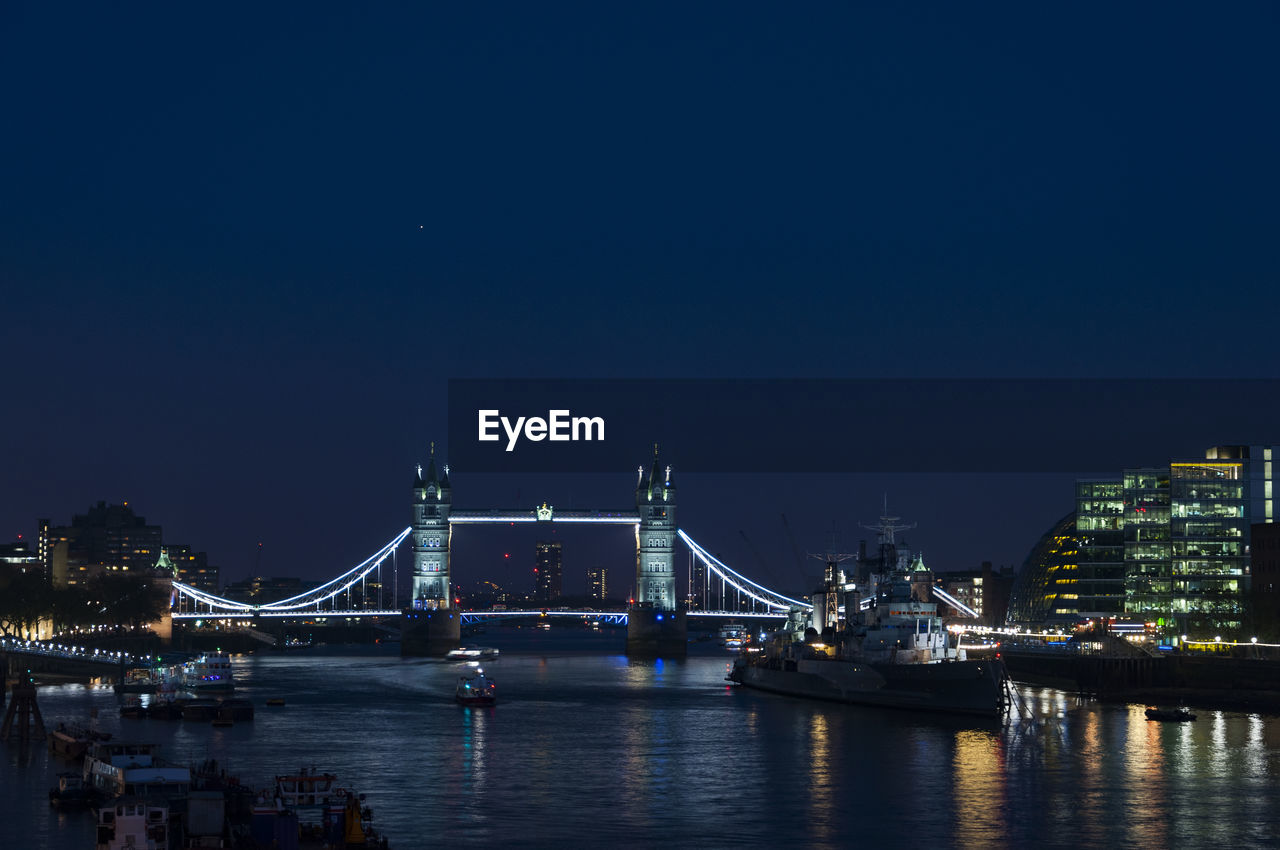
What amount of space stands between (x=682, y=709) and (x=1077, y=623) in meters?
53.6

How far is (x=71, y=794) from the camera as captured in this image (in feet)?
149

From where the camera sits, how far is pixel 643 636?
160375 millimetres

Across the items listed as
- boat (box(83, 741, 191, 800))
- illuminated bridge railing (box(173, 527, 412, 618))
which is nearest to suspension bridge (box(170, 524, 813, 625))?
illuminated bridge railing (box(173, 527, 412, 618))

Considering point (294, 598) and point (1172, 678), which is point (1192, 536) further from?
point (294, 598)

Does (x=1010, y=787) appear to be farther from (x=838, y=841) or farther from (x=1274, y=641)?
(x=1274, y=641)

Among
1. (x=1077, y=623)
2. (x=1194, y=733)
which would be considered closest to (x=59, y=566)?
(x=1077, y=623)

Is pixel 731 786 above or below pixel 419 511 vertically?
below

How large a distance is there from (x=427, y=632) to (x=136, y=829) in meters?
125

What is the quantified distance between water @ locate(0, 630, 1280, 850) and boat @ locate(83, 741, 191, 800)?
58.0 inches

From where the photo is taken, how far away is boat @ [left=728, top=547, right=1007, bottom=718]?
242 feet

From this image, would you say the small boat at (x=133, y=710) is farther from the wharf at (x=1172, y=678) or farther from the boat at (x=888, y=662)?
the wharf at (x=1172, y=678)

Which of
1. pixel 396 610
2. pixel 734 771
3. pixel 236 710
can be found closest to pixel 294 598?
pixel 396 610

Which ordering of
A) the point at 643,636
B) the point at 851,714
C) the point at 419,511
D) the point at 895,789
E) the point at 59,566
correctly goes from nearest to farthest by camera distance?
1. the point at 895,789
2. the point at 851,714
3. the point at 643,636
4. the point at 419,511
5. the point at 59,566

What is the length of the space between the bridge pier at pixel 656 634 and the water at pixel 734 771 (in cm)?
6925
